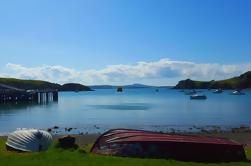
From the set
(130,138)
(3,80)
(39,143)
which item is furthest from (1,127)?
(3,80)

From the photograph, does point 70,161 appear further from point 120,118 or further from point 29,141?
point 120,118

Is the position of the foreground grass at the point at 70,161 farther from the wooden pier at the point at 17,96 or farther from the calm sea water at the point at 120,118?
the wooden pier at the point at 17,96

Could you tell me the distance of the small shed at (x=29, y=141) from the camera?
79.5 ft

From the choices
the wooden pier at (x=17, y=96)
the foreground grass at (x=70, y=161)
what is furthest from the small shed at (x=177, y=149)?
the wooden pier at (x=17, y=96)

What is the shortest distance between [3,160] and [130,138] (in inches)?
238

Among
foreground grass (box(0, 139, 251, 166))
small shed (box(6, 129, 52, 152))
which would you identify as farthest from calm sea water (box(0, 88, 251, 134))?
foreground grass (box(0, 139, 251, 166))

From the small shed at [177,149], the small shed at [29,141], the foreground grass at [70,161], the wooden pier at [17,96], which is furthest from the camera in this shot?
the wooden pier at [17,96]

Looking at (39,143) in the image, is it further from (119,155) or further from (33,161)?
(33,161)

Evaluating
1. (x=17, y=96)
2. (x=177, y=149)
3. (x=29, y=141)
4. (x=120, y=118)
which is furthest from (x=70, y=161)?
(x=17, y=96)

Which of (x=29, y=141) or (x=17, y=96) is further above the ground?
(x=17, y=96)

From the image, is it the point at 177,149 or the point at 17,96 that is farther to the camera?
the point at 17,96

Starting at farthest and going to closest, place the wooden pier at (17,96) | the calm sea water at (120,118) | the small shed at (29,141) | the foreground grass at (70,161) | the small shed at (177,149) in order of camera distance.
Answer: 1. the wooden pier at (17,96)
2. the calm sea water at (120,118)
3. the small shed at (29,141)
4. the small shed at (177,149)
5. the foreground grass at (70,161)

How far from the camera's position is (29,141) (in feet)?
80.1

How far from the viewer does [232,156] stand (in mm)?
19594
